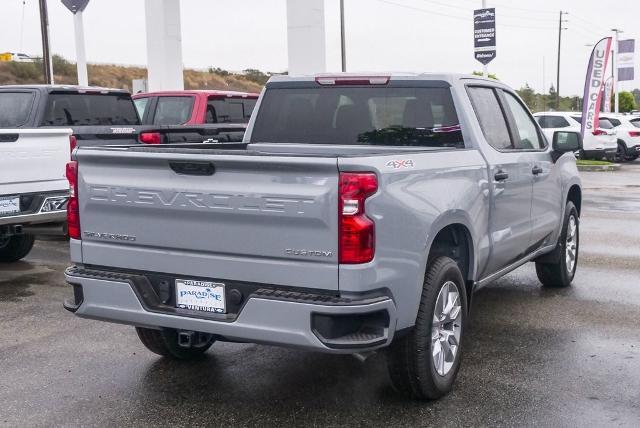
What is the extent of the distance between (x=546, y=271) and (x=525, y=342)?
184 cm

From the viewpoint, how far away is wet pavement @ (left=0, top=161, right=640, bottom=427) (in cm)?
449

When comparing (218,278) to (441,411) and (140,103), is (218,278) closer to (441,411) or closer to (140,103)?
(441,411)

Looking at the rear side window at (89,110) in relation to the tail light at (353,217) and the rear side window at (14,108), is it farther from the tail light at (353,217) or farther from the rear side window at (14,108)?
the tail light at (353,217)

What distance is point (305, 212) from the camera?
389 cm

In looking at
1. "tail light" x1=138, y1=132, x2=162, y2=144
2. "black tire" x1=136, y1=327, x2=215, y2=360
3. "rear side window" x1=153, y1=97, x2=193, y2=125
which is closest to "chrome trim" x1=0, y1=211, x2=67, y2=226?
"tail light" x1=138, y1=132, x2=162, y2=144

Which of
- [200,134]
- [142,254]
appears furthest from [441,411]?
[200,134]

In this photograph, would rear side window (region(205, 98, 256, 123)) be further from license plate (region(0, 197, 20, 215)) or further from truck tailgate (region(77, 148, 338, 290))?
truck tailgate (region(77, 148, 338, 290))

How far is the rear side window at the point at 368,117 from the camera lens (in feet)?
18.2

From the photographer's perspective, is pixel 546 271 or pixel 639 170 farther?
pixel 639 170

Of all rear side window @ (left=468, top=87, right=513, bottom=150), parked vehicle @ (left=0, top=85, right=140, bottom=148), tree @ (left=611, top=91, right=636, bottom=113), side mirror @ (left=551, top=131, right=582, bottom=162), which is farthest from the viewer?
tree @ (left=611, top=91, right=636, bottom=113)

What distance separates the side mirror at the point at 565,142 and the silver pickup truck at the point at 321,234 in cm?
139

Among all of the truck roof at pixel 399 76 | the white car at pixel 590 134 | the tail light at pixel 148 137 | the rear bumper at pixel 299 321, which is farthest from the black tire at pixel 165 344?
the white car at pixel 590 134

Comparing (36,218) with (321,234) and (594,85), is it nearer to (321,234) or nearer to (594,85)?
(321,234)

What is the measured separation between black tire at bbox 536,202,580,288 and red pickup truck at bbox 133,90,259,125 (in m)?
6.49
